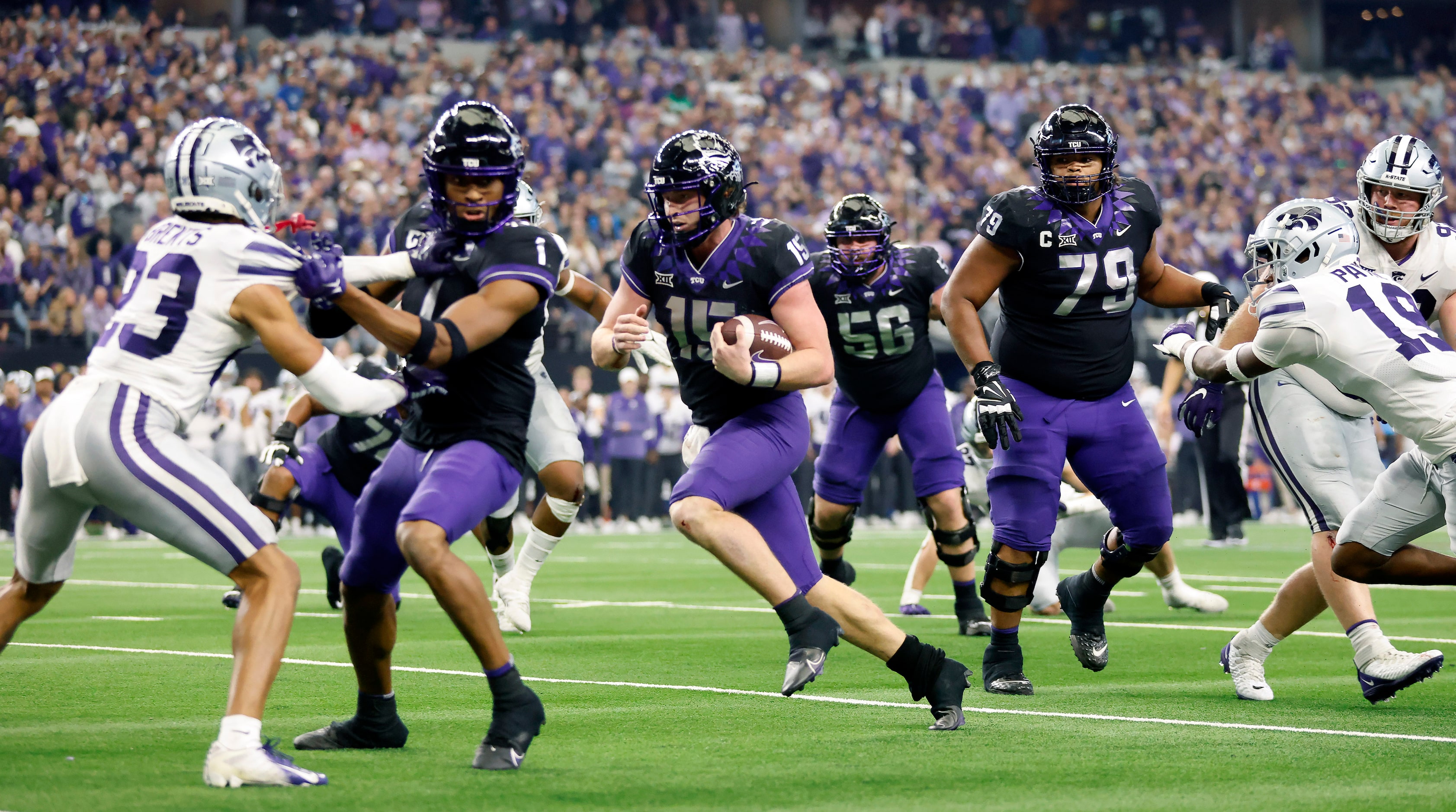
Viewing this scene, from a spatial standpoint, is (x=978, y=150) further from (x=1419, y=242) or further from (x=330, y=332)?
(x=330, y=332)

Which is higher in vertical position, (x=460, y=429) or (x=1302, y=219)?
(x=1302, y=219)

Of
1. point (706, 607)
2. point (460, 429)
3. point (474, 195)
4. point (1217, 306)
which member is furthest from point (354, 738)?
point (706, 607)

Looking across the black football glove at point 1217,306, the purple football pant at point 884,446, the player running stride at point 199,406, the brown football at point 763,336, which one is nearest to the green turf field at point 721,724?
the player running stride at point 199,406

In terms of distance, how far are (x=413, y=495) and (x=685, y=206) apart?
1531mm

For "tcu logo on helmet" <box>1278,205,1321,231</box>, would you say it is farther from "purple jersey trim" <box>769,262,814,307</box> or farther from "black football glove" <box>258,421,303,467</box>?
"black football glove" <box>258,421,303,467</box>

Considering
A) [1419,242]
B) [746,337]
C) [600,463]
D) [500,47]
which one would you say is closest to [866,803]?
[746,337]

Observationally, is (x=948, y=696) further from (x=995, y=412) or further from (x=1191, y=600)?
(x=1191, y=600)

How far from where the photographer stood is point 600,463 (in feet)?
67.0

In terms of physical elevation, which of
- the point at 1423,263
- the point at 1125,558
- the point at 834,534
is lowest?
the point at 834,534

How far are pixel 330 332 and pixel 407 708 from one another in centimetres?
163

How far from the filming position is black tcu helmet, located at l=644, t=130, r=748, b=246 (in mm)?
5770

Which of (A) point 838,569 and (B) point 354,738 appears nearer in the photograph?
(B) point 354,738

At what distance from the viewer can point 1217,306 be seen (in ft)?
22.5

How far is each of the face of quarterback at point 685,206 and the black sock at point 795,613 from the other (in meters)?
1.36
